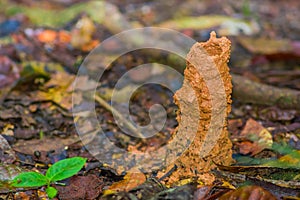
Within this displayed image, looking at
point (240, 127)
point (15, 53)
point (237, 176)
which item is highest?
point (15, 53)

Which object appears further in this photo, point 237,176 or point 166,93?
point 166,93

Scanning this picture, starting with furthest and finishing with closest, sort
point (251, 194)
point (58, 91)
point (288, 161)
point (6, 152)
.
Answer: point (58, 91) → point (6, 152) → point (288, 161) → point (251, 194)

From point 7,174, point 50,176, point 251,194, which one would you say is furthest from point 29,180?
point 251,194

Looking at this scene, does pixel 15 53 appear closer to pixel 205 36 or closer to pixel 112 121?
pixel 112 121

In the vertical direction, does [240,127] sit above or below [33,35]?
below

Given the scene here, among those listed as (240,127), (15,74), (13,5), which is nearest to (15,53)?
(15,74)

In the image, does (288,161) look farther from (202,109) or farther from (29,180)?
(29,180)

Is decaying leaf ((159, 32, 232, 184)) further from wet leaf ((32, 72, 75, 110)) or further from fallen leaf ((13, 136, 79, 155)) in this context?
wet leaf ((32, 72, 75, 110))

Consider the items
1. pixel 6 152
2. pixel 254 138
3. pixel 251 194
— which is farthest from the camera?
pixel 254 138
